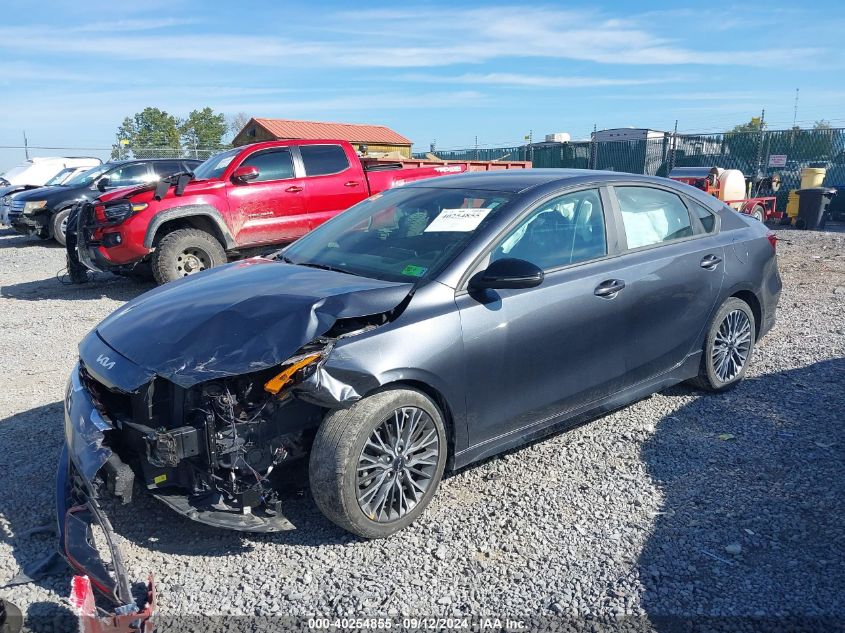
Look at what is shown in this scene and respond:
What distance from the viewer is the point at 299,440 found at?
3.20 m

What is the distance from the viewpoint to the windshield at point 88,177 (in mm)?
14820

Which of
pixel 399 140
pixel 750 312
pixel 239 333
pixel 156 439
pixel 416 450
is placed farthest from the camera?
pixel 399 140

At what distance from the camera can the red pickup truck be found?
855 centimetres

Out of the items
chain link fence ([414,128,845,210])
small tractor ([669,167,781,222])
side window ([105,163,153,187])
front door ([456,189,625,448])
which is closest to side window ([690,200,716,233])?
front door ([456,189,625,448])

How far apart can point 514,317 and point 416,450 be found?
0.86 m

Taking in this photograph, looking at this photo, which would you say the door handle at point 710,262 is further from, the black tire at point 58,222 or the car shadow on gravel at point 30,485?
the black tire at point 58,222

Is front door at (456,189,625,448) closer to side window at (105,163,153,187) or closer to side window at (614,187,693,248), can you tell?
side window at (614,187,693,248)

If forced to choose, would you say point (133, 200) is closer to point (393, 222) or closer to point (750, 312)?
point (393, 222)

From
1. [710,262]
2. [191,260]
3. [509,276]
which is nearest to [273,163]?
[191,260]

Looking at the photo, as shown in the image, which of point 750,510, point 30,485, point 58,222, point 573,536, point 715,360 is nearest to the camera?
point 573,536

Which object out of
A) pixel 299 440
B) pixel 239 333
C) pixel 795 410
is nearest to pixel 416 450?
pixel 299 440

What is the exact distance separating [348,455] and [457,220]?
153 centimetres

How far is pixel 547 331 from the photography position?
3.68 metres

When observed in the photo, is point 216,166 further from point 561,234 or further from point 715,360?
point 715,360
